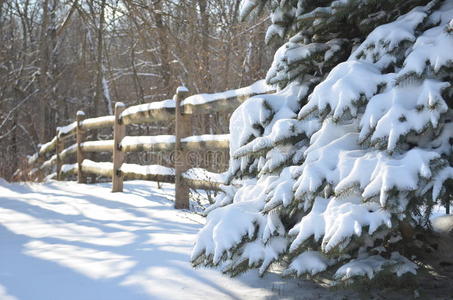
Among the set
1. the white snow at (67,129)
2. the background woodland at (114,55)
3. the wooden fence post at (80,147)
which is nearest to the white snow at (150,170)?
the background woodland at (114,55)

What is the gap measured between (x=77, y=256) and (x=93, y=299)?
1003 millimetres

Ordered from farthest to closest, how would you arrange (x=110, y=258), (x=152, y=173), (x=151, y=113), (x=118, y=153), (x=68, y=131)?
(x=68, y=131)
(x=118, y=153)
(x=151, y=113)
(x=152, y=173)
(x=110, y=258)

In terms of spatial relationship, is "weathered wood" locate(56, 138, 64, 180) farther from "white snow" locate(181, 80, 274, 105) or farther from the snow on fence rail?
"white snow" locate(181, 80, 274, 105)

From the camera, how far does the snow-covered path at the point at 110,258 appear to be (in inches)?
112

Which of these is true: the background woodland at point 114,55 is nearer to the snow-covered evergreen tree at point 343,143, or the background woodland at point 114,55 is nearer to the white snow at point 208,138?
the white snow at point 208,138

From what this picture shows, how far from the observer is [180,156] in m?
5.88

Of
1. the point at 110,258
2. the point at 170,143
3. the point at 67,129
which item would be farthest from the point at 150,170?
the point at 67,129

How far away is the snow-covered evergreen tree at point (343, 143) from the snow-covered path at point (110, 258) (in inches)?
15.3

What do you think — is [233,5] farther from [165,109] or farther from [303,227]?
[303,227]

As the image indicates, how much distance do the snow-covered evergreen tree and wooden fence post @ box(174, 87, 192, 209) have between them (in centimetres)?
291

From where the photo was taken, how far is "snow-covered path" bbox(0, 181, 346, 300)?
9.32ft

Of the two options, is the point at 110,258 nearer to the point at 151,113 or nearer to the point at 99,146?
the point at 151,113

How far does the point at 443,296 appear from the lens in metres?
2.60

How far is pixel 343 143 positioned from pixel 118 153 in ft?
18.9
